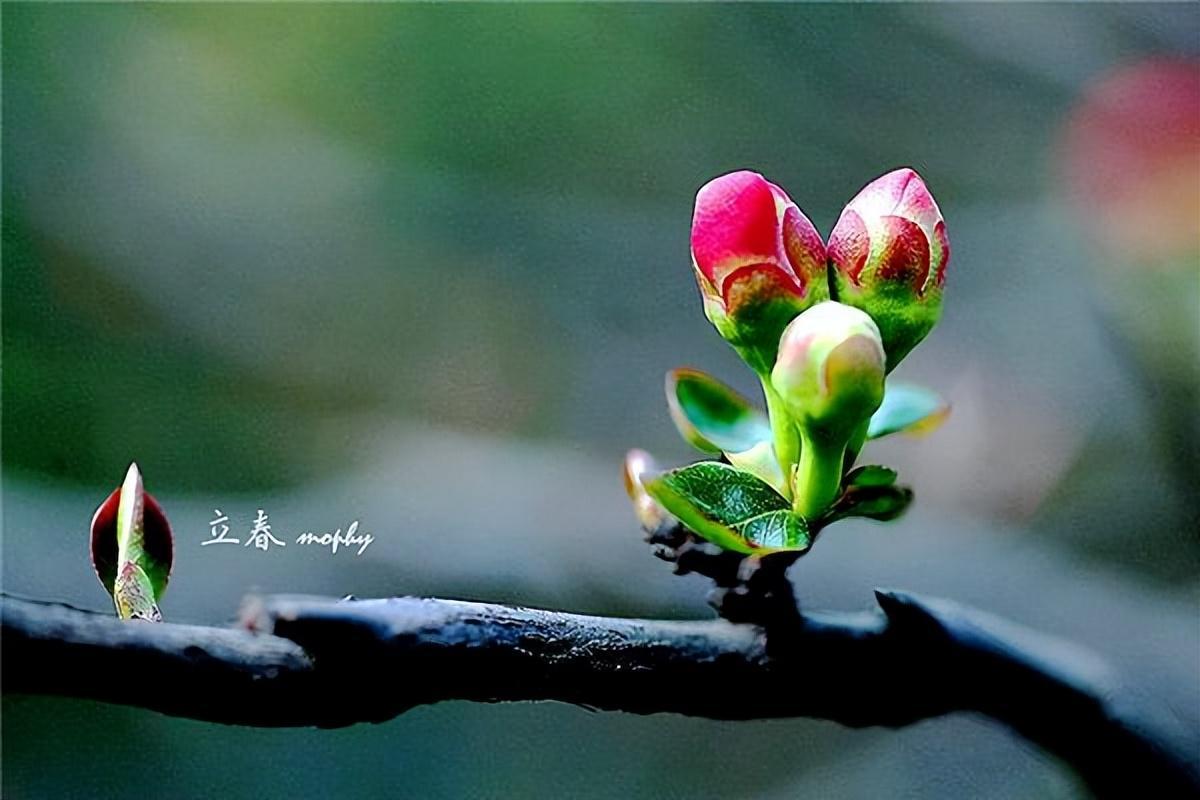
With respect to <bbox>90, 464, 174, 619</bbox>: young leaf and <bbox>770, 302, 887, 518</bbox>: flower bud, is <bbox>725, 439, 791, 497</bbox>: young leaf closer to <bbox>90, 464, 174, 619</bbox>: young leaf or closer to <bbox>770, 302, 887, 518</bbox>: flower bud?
<bbox>770, 302, 887, 518</bbox>: flower bud

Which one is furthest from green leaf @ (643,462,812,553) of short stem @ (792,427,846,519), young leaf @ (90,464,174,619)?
young leaf @ (90,464,174,619)

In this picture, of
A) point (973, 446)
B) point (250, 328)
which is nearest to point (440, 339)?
point (250, 328)

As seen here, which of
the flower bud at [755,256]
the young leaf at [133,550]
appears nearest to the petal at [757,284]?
the flower bud at [755,256]

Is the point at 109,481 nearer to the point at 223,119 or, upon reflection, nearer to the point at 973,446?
the point at 223,119

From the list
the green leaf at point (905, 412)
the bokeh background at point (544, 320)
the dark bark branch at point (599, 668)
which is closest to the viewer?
the dark bark branch at point (599, 668)

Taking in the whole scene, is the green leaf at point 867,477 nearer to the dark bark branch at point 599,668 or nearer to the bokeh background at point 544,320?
the dark bark branch at point 599,668

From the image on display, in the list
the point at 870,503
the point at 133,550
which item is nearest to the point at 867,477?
the point at 870,503
